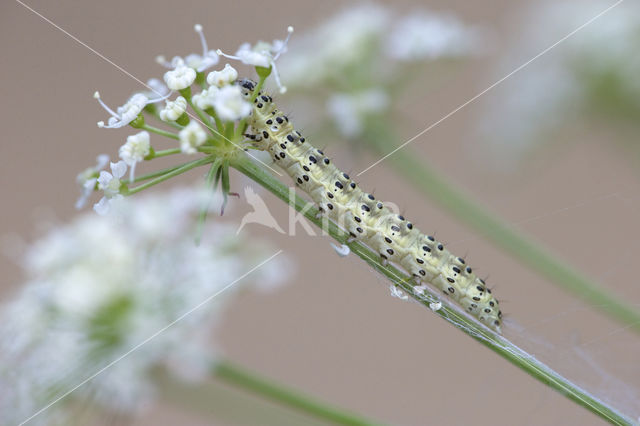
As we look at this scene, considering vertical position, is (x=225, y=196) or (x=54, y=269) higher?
(x=54, y=269)

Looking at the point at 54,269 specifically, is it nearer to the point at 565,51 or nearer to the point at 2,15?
the point at 565,51

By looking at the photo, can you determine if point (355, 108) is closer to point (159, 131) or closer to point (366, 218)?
point (366, 218)

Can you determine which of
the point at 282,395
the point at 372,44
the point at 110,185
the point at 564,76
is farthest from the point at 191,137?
the point at 564,76

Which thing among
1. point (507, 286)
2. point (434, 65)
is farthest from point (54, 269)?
point (507, 286)

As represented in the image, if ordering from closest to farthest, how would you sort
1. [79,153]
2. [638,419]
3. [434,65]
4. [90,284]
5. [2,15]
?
[638,419], [90,284], [434,65], [2,15], [79,153]

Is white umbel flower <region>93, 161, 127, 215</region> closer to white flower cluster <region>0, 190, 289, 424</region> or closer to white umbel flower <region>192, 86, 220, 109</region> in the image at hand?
white umbel flower <region>192, 86, 220, 109</region>

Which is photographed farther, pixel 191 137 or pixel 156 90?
pixel 156 90

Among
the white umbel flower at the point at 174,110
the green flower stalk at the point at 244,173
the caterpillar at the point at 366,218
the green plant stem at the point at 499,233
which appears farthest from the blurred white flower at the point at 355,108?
the white umbel flower at the point at 174,110
